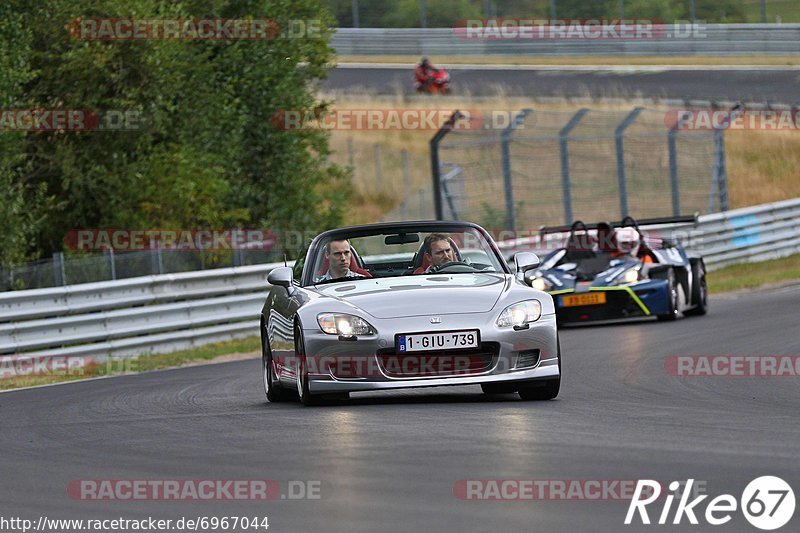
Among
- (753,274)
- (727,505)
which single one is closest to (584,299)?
(753,274)

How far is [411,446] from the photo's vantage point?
7.59 m

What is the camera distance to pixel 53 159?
2230cm

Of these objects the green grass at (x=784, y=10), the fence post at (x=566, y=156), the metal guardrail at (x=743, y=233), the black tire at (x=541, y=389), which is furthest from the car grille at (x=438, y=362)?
the green grass at (x=784, y=10)

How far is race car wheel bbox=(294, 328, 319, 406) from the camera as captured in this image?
9906 millimetres

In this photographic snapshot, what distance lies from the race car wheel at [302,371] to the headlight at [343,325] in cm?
20

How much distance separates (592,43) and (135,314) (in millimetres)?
34351

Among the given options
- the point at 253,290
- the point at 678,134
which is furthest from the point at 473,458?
the point at 678,134

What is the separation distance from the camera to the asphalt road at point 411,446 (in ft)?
19.5

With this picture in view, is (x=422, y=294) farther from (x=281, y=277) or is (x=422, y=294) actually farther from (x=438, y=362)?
(x=281, y=277)

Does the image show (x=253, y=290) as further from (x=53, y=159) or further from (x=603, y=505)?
(x=603, y=505)

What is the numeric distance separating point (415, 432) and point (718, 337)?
302 inches

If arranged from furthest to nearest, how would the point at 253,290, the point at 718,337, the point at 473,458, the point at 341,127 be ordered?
the point at 341,127 → the point at 253,290 → the point at 718,337 → the point at 473,458

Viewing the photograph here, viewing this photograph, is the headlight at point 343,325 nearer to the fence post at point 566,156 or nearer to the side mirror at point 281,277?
the side mirror at point 281,277

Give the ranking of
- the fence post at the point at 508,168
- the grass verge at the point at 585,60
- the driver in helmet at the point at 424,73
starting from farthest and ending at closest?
the grass verge at the point at 585,60 < the driver in helmet at the point at 424,73 < the fence post at the point at 508,168
